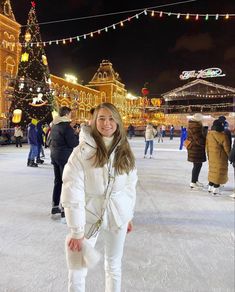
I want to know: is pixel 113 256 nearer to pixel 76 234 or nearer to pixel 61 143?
pixel 76 234

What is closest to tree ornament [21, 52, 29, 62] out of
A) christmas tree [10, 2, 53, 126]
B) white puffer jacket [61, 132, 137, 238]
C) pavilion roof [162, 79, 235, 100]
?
christmas tree [10, 2, 53, 126]

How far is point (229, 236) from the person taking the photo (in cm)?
332

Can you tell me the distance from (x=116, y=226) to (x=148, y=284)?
768 millimetres

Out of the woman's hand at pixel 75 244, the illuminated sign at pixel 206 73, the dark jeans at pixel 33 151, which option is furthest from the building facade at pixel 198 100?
the woman's hand at pixel 75 244

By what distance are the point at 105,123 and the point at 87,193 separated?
0.40 metres

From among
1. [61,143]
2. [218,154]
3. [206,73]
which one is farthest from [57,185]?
[206,73]

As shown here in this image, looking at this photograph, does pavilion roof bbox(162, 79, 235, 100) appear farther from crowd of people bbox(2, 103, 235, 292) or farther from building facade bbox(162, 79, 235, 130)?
crowd of people bbox(2, 103, 235, 292)

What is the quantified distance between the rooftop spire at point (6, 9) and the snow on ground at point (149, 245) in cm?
3302

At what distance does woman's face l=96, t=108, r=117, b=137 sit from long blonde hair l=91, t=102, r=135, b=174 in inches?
0.7

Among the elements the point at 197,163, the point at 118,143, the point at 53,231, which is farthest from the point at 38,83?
the point at 118,143

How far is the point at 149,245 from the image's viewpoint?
3.04 metres

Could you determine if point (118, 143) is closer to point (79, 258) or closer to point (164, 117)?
point (79, 258)

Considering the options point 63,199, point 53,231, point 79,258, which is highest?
point 63,199

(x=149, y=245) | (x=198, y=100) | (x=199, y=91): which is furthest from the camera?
(x=199, y=91)
